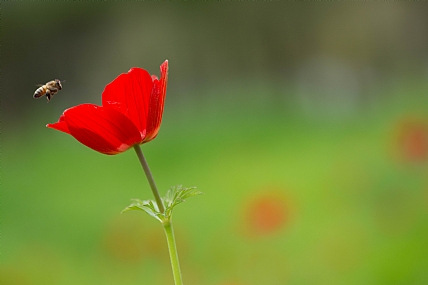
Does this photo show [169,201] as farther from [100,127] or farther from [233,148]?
[233,148]

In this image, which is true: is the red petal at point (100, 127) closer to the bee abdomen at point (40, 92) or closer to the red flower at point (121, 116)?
the red flower at point (121, 116)

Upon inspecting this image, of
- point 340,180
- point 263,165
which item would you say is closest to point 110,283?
point 340,180

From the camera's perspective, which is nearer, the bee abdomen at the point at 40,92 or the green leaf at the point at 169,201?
the green leaf at the point at 169,201

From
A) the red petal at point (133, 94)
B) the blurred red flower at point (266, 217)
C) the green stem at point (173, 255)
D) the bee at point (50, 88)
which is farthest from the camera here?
the blurred red flower at point (266, 217)

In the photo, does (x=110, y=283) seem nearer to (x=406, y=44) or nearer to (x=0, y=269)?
(x=0, y=269)

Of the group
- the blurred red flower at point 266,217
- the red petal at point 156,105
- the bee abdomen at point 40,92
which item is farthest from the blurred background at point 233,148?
the red petal at point 156,105

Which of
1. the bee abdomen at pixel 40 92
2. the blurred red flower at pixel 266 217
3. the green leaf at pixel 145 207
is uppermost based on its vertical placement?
the bee abdomen at pixel 40 92

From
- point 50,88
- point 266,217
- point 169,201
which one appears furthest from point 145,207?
point 266,217
